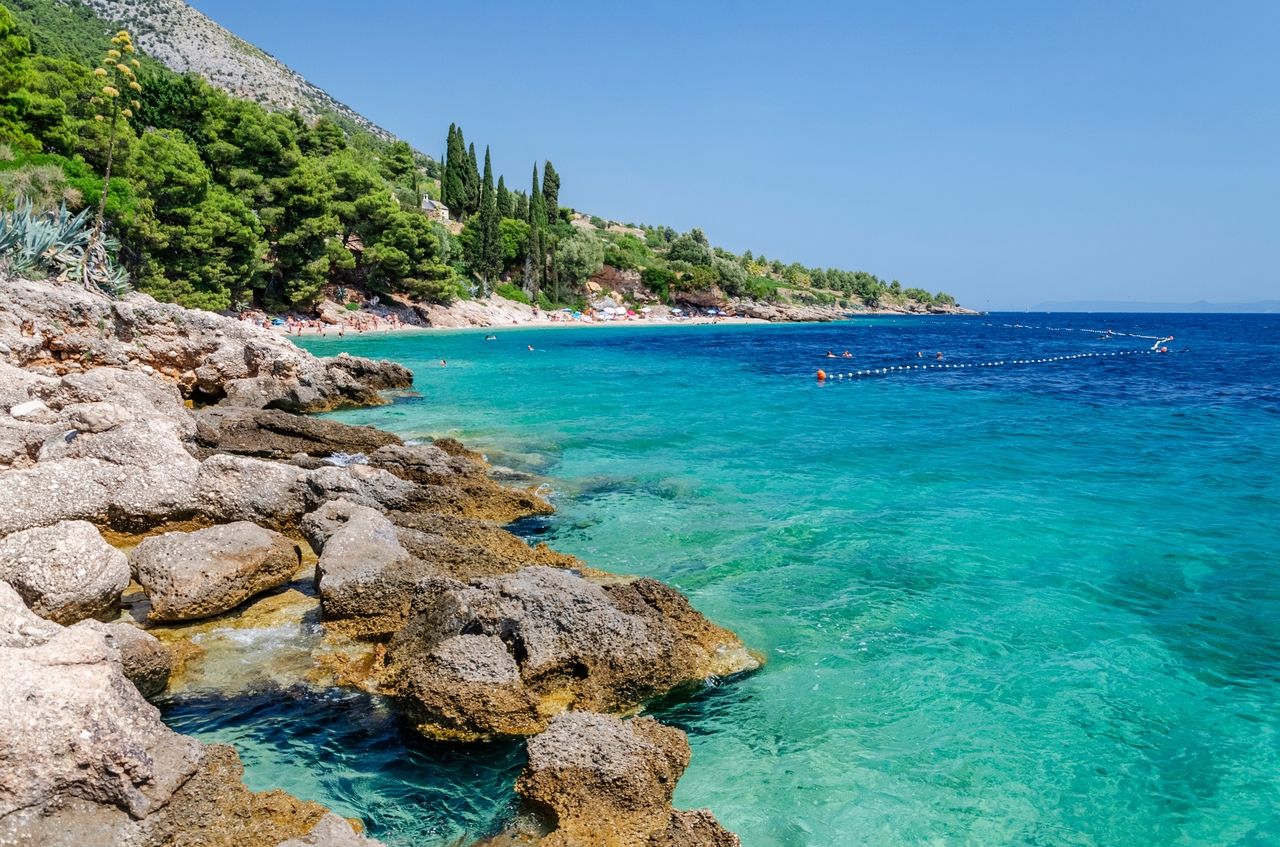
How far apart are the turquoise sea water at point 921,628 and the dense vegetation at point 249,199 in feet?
76.6

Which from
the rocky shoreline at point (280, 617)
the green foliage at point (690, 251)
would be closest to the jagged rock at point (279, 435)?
the rocky shoreline at point (280, 617)

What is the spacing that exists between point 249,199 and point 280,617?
47378 millimetres

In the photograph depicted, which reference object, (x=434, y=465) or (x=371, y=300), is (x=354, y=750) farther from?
(x=371, y=300)

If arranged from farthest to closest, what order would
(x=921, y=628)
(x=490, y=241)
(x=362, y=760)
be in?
(x=490, y=241)
(x=921, y=628)
(x=362, y=760)

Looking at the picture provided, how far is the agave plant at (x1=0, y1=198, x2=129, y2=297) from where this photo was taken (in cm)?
1956

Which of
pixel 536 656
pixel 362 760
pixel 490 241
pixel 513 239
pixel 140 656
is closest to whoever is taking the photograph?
pixel 362 760

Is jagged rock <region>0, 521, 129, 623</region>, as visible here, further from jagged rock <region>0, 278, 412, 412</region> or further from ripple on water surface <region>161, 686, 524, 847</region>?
jagged rock <region>0, 278, 412, 412</region>

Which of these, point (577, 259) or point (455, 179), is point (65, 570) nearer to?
point (577, 259)

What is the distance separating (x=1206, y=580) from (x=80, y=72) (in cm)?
5110

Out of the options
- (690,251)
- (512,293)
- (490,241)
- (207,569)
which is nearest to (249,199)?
(490,241)

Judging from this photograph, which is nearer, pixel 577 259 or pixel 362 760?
pixel 362 760

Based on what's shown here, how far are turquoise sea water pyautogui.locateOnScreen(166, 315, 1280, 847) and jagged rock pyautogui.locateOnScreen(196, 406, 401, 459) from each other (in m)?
3.08

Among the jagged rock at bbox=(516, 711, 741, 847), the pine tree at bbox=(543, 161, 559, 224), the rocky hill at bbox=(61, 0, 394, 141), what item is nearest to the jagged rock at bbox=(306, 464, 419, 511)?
the jagged rock at bbox=(516, 711, 741, 847)

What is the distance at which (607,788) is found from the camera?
5.14 meters
